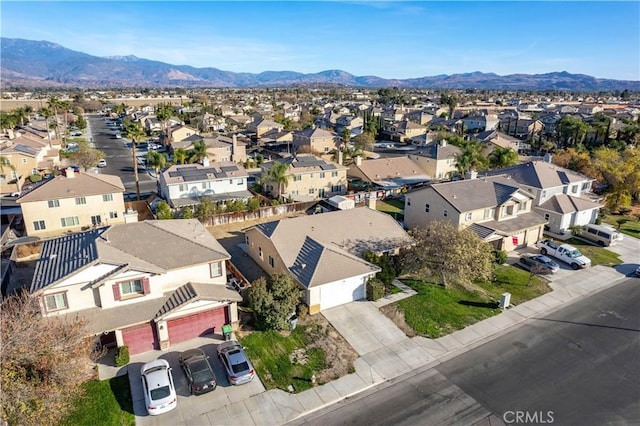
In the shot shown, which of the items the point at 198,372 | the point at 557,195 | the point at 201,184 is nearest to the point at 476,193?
the point at 557,195

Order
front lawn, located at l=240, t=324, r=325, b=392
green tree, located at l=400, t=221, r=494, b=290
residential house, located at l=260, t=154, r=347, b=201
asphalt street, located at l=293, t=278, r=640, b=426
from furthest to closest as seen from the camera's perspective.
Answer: residential house, located at l=260, t=154, r=347, b=201
green tree, located at l=400, t=221, r=494, b=290
front lawn, located at l=240, t=324, r=325, b=392
asphalt street, located at l=293, t=278, r=640, b=426

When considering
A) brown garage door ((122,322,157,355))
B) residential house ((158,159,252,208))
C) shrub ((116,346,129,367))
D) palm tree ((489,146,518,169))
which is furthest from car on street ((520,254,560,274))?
residential house ((158,159,252,208))

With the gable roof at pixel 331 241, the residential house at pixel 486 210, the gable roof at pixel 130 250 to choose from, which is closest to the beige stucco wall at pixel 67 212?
the gable roof at pixel 130 250

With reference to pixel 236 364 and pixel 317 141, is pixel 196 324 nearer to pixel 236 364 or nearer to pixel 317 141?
pixel 236 364

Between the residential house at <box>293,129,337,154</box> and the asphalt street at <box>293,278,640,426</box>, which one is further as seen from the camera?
the residential house at <box>293,129,337,154</box>

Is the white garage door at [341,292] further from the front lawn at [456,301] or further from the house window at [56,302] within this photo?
the house window at [56,302]

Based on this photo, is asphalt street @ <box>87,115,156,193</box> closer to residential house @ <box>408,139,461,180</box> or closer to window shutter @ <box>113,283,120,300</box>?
window shutter @ <box>113,283,120,300</box>
